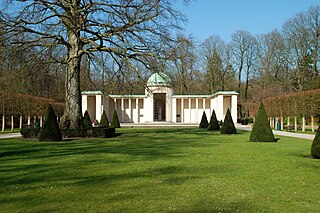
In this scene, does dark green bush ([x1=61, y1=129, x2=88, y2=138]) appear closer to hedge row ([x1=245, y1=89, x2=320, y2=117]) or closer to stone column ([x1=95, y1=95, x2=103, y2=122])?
hedge row ([x1=245, y1=89, x2=320, y2=117])

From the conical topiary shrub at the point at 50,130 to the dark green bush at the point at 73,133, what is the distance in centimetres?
240

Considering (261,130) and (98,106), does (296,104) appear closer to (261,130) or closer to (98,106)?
(261,130)

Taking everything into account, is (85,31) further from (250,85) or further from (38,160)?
(250,85)

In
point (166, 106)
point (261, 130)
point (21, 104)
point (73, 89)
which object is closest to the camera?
point (261, 130)

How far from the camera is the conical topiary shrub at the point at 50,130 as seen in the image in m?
19.0

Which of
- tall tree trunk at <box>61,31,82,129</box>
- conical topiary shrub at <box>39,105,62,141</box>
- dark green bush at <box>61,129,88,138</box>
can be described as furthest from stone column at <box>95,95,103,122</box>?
conical topiary shrub at <box>39,105,62,141</box>

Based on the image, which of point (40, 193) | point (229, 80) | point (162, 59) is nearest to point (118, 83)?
point (162, 59)

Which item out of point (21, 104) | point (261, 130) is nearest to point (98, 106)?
point (21, 104)

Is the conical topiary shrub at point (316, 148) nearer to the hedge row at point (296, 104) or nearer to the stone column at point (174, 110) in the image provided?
the hedge row at point (296, 104)

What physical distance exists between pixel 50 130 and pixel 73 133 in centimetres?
291

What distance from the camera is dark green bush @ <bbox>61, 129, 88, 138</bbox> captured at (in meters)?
21.8

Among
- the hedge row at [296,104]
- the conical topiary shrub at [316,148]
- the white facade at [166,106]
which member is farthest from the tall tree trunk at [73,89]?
the white facade at [166,106]

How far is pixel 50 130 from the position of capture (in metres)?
19.1

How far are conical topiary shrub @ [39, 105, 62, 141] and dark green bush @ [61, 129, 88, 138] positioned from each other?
2402 millimetres
